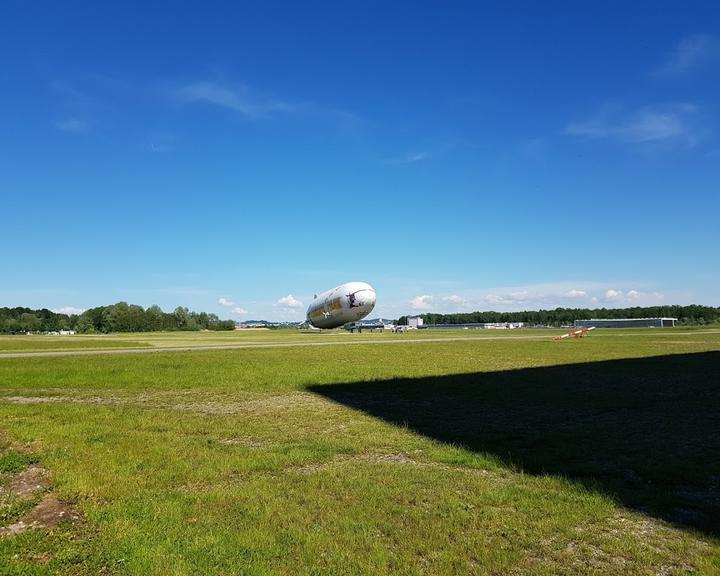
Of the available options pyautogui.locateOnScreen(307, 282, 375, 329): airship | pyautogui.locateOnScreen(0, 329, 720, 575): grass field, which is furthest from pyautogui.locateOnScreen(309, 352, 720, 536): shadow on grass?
pyautogui.locateOnScreen(307, 282, 375, 329): airship

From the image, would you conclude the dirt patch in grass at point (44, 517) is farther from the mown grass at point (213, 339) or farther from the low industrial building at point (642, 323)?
the low industrial building at point (642, 323)

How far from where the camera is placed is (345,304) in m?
98.7

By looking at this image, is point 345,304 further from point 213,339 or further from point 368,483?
point 368,483

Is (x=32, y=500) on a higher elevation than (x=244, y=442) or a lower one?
higher

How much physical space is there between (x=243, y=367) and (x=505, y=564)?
919 inches

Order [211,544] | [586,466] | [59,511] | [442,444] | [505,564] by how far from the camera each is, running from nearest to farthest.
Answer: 1. [505,564]
2. [211,544]
3. [59,511]
4. [586,466]
5. [442,444]

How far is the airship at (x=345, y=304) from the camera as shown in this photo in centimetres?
9700

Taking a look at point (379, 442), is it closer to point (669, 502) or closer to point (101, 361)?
point (669, 502)

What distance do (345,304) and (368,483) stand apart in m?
90.6

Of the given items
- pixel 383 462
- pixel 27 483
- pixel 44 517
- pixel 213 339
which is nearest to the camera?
pixel 44 517

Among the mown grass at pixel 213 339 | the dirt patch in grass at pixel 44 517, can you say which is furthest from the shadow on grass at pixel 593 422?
the mown grass at pixel 213 339

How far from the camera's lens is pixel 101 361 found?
3106 cm

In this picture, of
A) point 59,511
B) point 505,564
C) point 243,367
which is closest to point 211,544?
point 59,511

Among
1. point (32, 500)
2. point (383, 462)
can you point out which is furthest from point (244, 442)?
point (32, 500)
